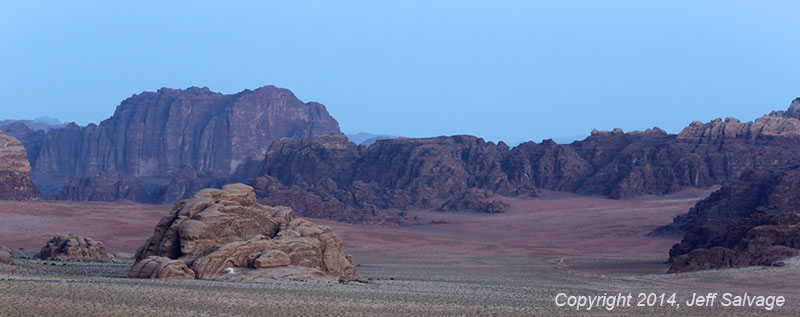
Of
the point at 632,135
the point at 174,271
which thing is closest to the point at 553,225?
the point at 632,135

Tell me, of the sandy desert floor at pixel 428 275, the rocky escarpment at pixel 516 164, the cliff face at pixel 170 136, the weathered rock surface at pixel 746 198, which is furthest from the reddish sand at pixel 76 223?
the cliff face at pixel 170 136

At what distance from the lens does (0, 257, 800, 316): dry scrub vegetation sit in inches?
749

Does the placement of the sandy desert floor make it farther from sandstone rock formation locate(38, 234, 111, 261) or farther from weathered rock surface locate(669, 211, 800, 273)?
sandstone rock formation locate(38, 234, 111, 261)

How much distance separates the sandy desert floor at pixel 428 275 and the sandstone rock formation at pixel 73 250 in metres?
4.57

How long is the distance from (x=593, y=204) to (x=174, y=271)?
8241 centimetres

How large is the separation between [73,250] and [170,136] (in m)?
123

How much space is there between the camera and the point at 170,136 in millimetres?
158875

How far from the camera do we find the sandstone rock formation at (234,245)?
27047 mm

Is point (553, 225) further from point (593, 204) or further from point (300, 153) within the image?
point (300, 153)

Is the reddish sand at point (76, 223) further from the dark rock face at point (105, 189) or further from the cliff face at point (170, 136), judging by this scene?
the cliff face at point (170, 136)

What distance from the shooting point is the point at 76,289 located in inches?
828

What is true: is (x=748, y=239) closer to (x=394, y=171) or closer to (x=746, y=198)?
(x=746, y=198)

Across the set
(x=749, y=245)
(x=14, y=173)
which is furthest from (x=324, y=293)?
(x=14, y=173)

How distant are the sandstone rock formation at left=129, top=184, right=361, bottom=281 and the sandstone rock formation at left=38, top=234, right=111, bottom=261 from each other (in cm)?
998
